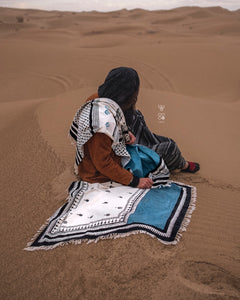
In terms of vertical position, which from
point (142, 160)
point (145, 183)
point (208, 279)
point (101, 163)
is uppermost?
point (101, 163)

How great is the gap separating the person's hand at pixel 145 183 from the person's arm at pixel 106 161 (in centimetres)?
6

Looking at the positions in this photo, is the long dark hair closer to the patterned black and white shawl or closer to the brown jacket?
the patterned black and white shawl

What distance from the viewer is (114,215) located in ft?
7.22

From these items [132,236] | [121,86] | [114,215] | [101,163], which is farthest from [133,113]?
[132,236]

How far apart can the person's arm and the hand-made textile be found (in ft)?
0.39

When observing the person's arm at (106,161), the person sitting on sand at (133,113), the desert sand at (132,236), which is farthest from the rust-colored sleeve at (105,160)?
the desert sand at (132,236)

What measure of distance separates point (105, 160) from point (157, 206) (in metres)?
0.63

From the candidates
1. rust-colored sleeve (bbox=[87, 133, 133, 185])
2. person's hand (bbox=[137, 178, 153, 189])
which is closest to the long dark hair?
rust-colored sleeve (bbox=[87, 133, 133, 185])

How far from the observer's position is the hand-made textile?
6.81 ft

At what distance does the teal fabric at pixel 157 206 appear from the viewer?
2178 mm

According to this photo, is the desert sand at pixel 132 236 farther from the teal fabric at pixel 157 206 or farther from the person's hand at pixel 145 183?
the person's hand at pixel 145 183

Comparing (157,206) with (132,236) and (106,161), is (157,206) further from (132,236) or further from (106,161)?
(106,161)

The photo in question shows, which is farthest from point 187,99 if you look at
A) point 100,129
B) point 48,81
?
point 48,81

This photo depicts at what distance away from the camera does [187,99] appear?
624cm
